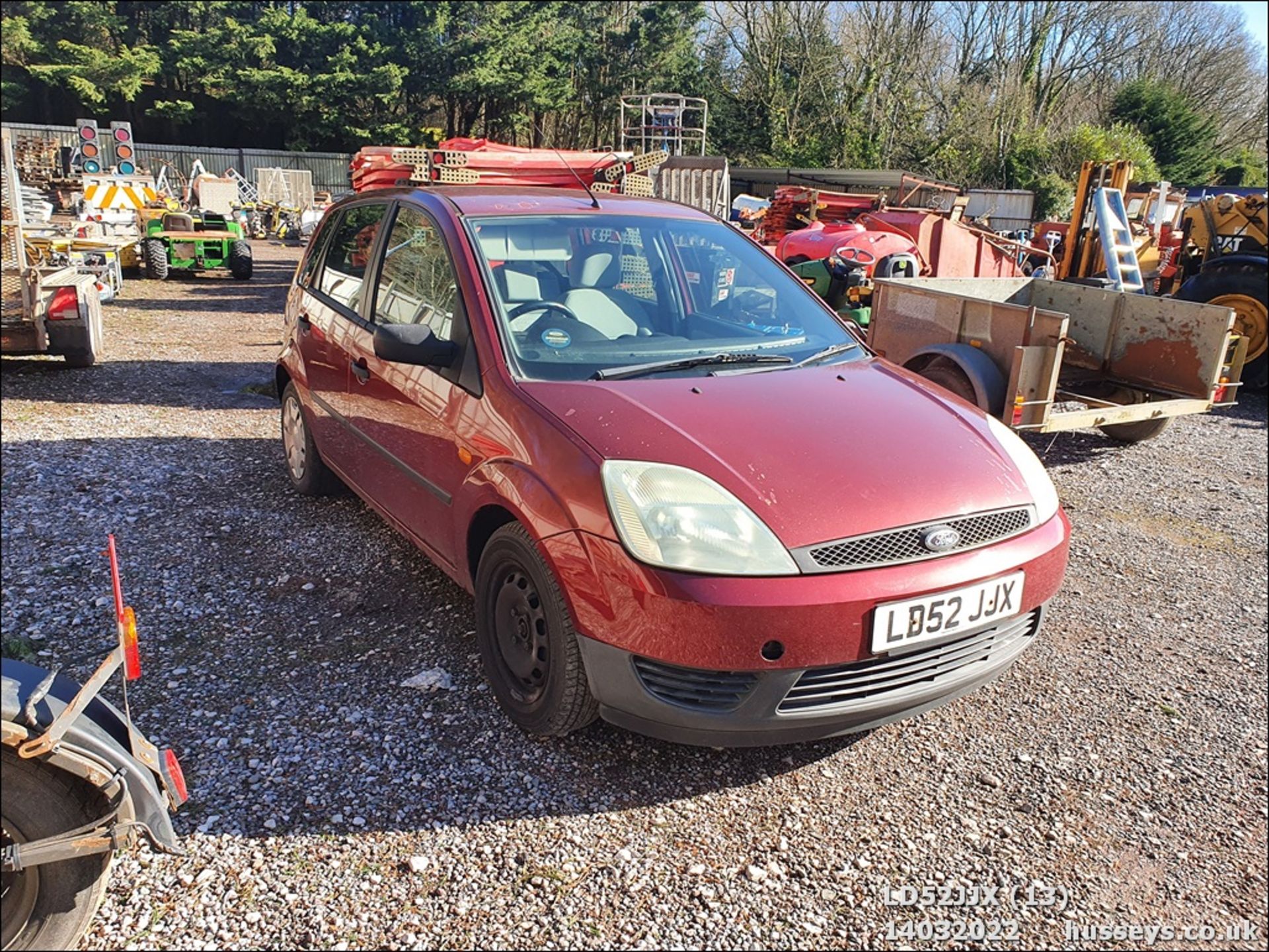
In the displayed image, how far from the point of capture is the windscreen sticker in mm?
3324

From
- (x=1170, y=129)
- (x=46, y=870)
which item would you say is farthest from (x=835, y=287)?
(x=1170, y=129)

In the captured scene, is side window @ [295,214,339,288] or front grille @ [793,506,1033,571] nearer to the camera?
front grille @ [793,506,1033,571]

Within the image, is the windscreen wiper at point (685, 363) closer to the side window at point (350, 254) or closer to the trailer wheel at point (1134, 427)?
the side window at point (350, 254)

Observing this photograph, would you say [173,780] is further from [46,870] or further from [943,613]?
[943,613]

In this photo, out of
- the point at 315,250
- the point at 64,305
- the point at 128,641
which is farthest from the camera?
the point at 64,305

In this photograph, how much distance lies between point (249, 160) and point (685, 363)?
132 feet

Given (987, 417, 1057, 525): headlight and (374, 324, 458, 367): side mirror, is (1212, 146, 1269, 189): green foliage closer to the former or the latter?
(987, 417, 1057, 525): headlight

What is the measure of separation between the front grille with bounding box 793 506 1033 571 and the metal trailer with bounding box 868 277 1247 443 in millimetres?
3499

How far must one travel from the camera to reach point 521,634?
304 cm

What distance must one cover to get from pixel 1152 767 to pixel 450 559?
2565 mm

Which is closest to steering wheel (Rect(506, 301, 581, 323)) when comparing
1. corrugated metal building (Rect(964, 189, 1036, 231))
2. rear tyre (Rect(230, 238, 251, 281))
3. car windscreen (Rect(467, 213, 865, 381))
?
car windscreen (Rect(467, 213, 865, 381))

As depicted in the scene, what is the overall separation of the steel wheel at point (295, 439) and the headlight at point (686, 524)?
301cm

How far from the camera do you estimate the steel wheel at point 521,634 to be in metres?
2.95

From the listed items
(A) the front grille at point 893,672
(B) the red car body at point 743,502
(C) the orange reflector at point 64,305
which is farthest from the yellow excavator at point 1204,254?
(C) the orange reflector at point 64,305
